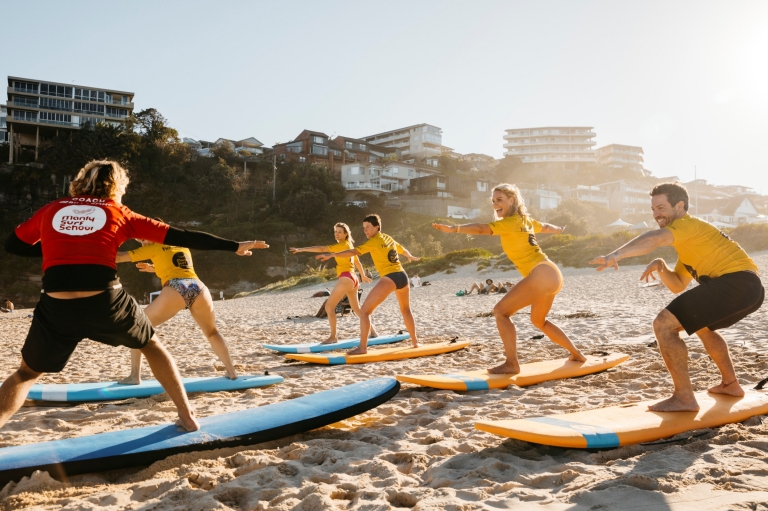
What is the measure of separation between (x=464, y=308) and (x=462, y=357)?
8.40 meters

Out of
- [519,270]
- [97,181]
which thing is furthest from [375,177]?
[97,181]

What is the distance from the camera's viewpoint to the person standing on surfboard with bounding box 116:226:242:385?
17.9 feet

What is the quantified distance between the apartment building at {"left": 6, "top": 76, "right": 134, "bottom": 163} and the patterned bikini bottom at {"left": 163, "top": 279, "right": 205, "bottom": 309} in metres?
59.2

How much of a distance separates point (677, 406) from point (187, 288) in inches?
176

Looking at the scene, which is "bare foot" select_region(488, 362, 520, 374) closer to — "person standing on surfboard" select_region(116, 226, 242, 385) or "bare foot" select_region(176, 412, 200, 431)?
"person standing on surfboard" select_region(116, 226, 242, 385)

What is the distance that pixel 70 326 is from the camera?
9.98ft

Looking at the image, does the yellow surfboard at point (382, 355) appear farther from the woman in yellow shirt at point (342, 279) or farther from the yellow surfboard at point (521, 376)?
the yellow surfboard at point (521, 376)

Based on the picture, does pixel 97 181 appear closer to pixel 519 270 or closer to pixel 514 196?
pixel 519 270

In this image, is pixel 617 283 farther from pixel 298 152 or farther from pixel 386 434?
pixel 298 152

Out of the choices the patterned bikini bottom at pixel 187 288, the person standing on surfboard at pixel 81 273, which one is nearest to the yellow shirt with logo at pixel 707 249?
the person standing on surfboard at pixel 81 273

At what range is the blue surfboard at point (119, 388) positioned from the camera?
Result: 17.5 ft

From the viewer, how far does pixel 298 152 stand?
65.2 metres

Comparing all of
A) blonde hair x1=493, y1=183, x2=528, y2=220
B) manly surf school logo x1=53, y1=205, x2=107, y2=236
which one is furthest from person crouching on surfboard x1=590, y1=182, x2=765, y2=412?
manly surf school logo x1=53, y1=205, x2=107, y2=236

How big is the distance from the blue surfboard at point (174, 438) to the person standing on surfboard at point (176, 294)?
163cm
